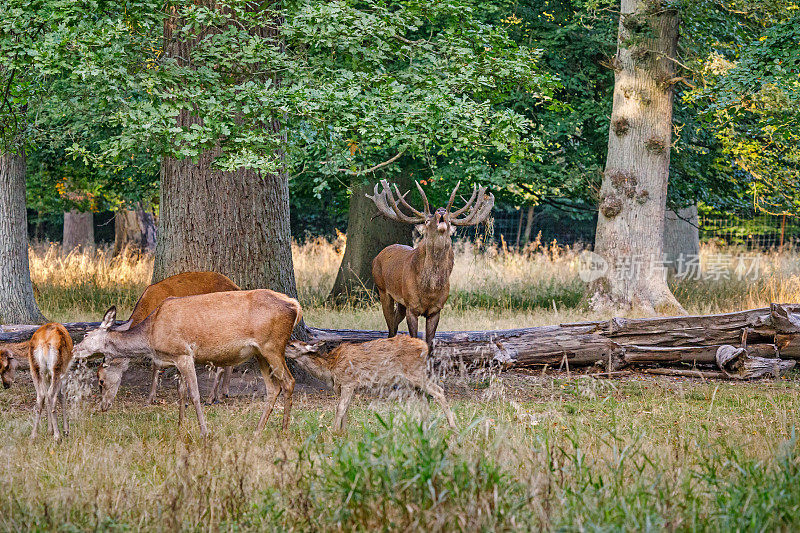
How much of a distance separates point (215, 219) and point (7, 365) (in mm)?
2437

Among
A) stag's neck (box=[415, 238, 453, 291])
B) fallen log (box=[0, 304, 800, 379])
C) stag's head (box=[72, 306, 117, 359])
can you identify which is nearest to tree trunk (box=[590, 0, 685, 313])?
fallen log (box=[0, 304, 800, 379])

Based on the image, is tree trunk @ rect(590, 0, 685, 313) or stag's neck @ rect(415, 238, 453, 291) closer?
stag's neck @ rect(415, 238, 453, 291)

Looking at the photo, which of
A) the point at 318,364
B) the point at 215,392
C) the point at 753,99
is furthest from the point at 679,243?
the point at 318,364

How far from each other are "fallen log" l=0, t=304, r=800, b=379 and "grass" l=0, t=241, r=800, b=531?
0.35 meters

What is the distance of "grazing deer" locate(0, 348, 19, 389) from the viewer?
707 centimetres

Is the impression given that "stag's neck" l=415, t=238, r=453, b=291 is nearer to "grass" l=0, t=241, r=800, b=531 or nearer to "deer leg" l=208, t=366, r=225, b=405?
"grass" l=0, t=241, r=800, b=531

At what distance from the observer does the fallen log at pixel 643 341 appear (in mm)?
9570

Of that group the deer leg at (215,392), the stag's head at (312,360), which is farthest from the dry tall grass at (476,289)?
the stag's head at (312,360)

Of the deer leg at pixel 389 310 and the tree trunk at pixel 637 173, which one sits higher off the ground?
the tree trunk at pixel 637 173

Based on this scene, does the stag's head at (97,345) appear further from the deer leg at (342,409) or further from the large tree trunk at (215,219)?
the large tree trunk at (215,219)

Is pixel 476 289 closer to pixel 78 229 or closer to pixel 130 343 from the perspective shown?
pixel 130 343

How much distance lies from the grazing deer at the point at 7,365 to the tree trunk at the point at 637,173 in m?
8.77

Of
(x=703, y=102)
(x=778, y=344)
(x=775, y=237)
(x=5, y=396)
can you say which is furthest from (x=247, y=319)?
(x=775, y=237)

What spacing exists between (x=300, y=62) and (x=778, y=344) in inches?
243
